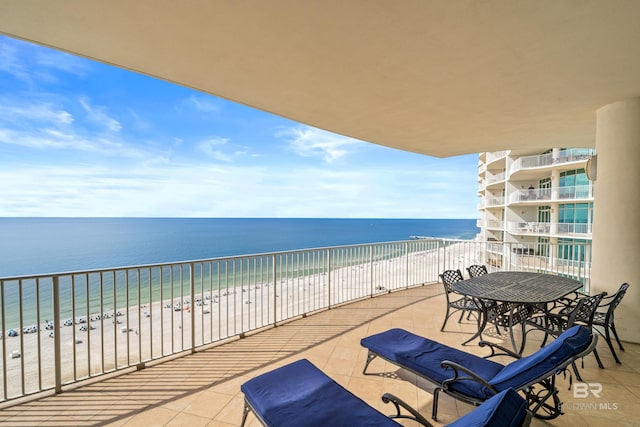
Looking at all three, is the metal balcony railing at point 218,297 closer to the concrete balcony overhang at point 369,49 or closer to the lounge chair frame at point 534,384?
the concrete balcony overhang at point 369,49

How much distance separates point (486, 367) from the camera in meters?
2.19

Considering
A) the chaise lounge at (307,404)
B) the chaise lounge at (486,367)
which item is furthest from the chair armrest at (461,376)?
the chaise lounge at (307,404)

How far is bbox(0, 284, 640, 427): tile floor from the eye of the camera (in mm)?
2213

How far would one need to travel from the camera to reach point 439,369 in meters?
2.22

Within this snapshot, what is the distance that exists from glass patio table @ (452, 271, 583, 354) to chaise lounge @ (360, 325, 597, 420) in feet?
2.65

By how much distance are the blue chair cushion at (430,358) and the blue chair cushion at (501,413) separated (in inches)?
31.7

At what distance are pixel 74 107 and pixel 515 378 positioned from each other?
160ft

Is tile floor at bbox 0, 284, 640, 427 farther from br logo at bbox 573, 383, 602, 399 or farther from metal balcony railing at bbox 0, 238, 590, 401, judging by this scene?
metal balcony railing at bbox 0, 238, 590, 401

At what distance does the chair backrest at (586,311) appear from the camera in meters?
2.88

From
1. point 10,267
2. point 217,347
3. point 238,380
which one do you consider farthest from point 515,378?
point 10,267

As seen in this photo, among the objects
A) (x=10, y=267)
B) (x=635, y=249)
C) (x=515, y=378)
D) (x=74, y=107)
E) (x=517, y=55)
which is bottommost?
(x=10, y=267)

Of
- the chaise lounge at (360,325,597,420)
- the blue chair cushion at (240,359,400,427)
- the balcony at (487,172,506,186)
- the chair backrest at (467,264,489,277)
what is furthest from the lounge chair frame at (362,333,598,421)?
the balcony at (487,172,506,186)

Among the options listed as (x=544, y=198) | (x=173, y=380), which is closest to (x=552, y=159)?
(x=544, y=198)

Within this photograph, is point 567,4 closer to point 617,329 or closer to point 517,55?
point 517,55
